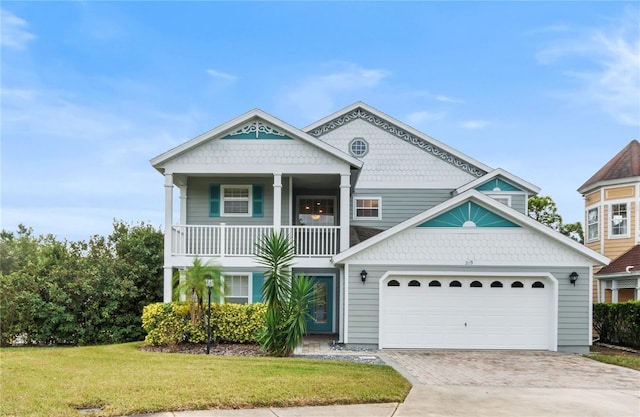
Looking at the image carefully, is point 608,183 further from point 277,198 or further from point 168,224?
point 168,224

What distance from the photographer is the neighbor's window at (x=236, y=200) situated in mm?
16969

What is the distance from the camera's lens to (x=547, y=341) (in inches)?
546

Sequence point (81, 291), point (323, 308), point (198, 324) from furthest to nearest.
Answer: point (323, 308) < point (81, 291) < point (198, 324)

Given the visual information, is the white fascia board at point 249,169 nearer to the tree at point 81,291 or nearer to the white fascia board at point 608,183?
the tree at point 81,291

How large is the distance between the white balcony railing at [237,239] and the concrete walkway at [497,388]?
3.48 metres

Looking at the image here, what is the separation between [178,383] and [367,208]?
39.3ft

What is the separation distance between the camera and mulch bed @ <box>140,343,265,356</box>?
12633mm

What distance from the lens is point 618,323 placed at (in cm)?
1634

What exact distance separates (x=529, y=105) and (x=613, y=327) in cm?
785

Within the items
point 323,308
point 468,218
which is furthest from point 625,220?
point 323,308

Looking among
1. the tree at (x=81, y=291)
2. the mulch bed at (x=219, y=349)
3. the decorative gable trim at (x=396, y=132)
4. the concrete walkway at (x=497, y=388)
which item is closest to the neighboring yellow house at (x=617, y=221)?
the decorative gable trim at (x=396, y=132)

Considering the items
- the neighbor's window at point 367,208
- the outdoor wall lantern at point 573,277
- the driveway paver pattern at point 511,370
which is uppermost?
the neighbor's window at point 367,208

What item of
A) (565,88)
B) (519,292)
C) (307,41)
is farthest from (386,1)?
(519,292)

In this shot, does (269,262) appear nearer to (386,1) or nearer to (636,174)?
(386,1)
